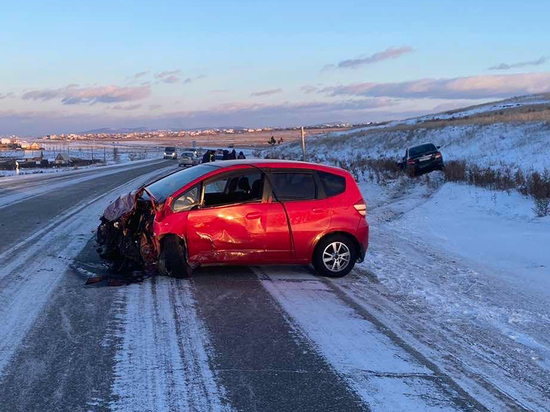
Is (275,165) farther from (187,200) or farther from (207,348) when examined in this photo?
(207,348)

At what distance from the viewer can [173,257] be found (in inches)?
305

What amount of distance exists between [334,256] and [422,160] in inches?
775

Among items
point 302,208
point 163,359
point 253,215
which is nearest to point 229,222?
point 253,215

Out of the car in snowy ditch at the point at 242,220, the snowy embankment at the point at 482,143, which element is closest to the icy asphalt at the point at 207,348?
the car in snowy ditch at the point at 242,220

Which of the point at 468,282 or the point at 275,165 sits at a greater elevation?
the point at 275,165

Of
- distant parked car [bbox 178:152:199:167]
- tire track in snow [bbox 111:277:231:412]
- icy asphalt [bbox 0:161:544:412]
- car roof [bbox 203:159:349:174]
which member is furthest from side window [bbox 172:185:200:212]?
distant parked car [bbox 178:152:199:167]

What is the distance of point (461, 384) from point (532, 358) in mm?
1096

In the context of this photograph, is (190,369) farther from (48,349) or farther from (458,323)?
(458,323)

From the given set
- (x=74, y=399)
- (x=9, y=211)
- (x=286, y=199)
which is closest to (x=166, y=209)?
(x=286, y=199)

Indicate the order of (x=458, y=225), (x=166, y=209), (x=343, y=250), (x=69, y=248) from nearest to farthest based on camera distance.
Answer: (x=166, y=209), (x=343, y=250), (x=69, y=248), (x=458, y=225)

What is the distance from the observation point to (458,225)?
13539 mm

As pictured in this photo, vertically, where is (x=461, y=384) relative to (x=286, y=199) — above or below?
below

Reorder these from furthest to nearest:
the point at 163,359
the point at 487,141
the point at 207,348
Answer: the point at 487,141 < the point at 207,348 < the point at 163,359

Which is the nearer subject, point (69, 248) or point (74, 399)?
point (74, 399)
